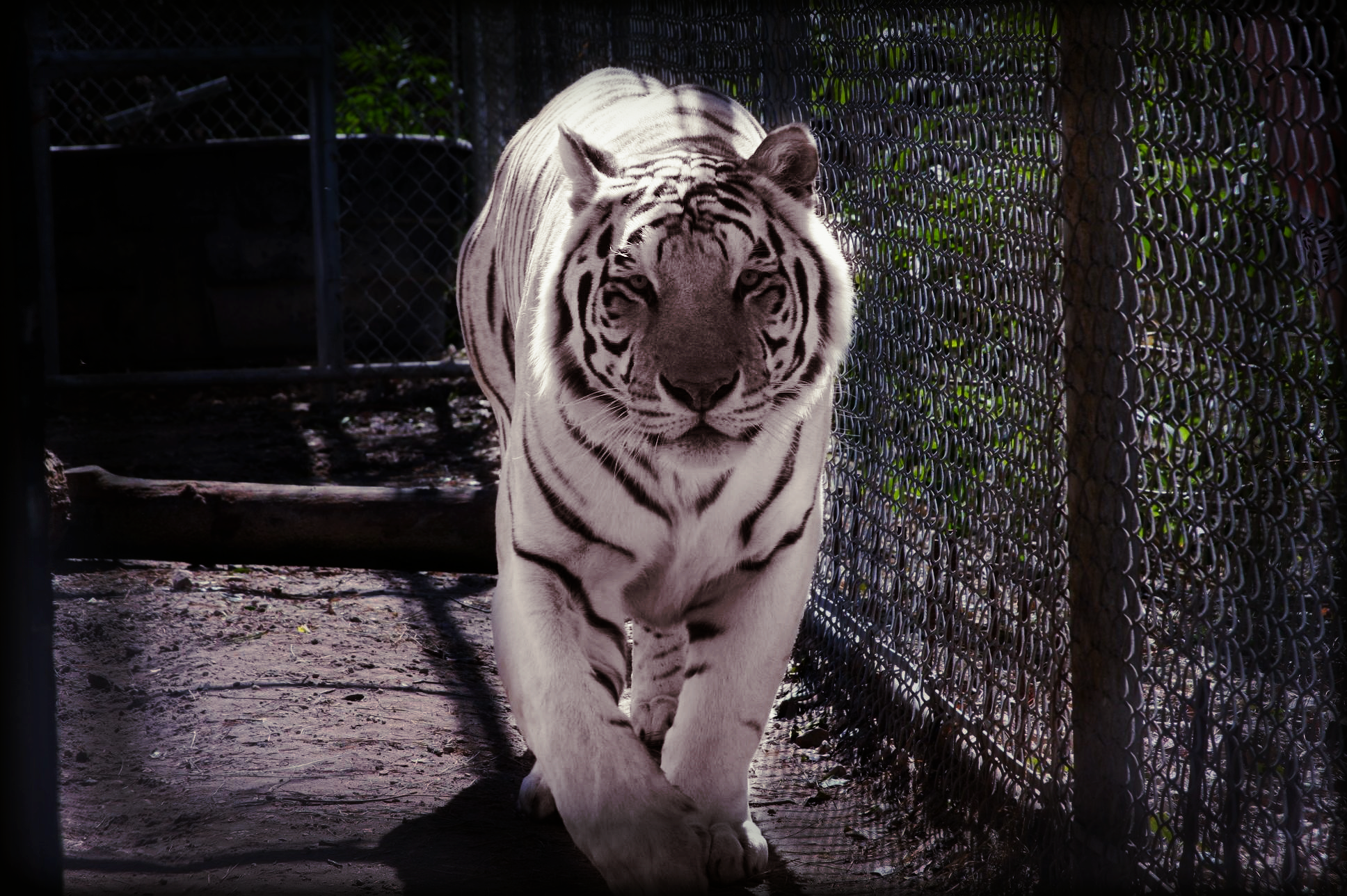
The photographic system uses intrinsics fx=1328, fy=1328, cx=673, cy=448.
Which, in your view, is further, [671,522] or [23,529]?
[671,522]

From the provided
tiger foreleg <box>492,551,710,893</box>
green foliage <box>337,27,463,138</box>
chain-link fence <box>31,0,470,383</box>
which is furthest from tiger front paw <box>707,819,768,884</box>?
green foliage <box>337,27,463,138</box>

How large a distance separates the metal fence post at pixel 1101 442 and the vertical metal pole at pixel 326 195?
4.66 m

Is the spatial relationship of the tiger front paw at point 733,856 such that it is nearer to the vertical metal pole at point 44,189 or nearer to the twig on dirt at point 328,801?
the twig on dirt at point 328,801

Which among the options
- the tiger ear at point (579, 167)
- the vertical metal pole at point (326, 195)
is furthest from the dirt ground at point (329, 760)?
the vertical metal pole at point (326, 195)

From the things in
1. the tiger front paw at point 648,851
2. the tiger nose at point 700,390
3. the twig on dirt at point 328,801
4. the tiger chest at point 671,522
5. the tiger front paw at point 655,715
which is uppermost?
→ the tiger nose at point 700,390

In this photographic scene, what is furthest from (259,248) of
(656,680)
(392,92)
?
(656,680)

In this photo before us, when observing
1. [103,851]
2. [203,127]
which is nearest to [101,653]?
[103,851]

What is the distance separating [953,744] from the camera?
8.92 feet

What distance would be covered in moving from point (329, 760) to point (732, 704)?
3.47ft

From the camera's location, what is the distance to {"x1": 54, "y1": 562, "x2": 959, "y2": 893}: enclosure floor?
2.44m

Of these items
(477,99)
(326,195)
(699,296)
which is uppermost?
(477,99)

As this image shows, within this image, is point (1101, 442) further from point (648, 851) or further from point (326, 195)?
point (326, 195)

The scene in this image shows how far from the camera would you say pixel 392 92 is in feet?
28.7

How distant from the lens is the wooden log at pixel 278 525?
12.9 ft
